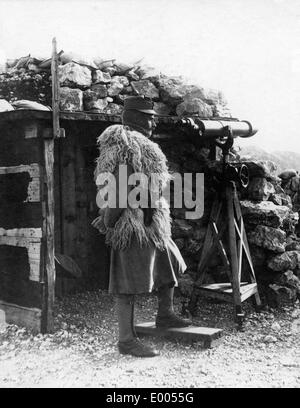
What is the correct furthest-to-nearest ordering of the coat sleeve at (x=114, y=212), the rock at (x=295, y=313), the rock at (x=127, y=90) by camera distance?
the rock at (x=127, y=90) → the rock at (x=295, y=313) → the coat sleeve at (x=114, y=212)

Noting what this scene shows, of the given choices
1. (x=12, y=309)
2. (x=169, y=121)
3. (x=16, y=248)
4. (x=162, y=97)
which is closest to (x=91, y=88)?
(x=162, y=97)

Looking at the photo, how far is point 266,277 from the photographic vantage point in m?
6.23

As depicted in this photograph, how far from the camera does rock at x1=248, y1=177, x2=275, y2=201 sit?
638 cm

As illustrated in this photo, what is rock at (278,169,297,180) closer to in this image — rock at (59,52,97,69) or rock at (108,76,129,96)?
rock at (108,76,129,96)

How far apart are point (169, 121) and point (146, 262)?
2.20 meters

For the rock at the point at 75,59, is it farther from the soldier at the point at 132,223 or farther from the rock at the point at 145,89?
the soldier at the point at 132,223

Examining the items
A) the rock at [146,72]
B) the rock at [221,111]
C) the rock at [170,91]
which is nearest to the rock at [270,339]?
the rock at [221,111]

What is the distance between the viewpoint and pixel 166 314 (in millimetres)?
4863

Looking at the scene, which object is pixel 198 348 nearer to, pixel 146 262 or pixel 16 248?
pixel 146 262

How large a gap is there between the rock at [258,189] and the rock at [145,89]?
211cm

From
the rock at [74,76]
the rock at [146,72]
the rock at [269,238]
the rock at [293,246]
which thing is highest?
the rock at [146,72]

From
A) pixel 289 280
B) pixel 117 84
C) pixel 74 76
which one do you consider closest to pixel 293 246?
pixel 289 280

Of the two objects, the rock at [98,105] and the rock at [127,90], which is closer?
the rock at [98,105]

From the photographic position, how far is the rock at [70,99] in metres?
6.88
